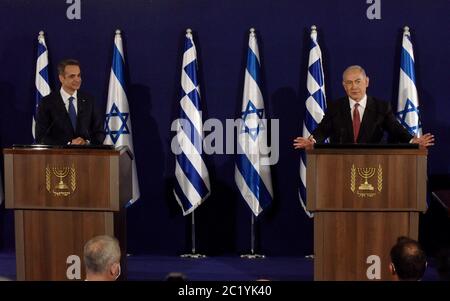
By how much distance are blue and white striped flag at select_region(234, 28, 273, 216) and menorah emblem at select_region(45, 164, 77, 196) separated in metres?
2.36

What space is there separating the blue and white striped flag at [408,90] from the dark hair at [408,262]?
4371 millimetres

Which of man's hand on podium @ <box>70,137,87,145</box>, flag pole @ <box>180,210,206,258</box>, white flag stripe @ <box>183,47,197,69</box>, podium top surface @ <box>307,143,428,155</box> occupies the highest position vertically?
white flag stripe @ <box>183,47,197,69</box>

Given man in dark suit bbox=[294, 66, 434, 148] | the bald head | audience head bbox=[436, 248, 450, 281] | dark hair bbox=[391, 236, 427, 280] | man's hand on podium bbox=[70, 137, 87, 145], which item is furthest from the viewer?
man in dark suit bbox=[294, 66, 434, 148]

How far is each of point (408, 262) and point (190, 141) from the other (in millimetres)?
4795

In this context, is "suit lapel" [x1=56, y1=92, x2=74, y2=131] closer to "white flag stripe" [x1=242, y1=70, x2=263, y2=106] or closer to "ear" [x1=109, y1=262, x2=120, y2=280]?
"white flag stripe" [x1=242, y1=70, x2=263, y2=106]

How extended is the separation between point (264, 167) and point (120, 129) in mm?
1471

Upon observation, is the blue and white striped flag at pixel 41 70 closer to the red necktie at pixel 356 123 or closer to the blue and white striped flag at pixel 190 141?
the blue and white striped flag at pixel 190 141

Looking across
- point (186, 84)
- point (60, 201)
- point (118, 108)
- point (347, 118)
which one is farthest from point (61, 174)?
point (347, 118)

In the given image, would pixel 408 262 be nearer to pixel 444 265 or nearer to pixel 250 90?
pixel 444 265

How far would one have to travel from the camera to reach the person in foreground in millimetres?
4469

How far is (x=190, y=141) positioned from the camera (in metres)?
8.86

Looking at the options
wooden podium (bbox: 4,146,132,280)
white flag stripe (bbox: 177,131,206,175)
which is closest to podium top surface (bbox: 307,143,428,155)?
wooden podium (bbox: 4,146,132,280)
